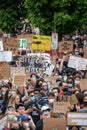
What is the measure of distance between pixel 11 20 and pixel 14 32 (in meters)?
1.23

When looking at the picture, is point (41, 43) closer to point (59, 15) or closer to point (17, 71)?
point (17, 71)

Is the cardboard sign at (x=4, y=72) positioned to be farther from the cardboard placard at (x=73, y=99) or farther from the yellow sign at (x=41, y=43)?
the cardboard placard at (x=73, y=99)

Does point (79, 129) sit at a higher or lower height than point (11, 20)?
higher

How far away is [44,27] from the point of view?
1309 inches

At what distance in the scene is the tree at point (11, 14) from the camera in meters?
38.8

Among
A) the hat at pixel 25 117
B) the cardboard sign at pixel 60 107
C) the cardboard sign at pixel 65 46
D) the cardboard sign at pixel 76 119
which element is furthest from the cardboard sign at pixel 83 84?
the cardboard sign at pixel 65 46

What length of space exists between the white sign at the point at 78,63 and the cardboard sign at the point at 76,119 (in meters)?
7.88

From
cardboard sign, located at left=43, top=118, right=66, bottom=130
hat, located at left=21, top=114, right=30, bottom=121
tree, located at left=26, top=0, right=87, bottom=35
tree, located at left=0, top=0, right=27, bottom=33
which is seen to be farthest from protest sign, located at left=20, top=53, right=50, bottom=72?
tree, located at left=0, top=0, right=27, bottom=33

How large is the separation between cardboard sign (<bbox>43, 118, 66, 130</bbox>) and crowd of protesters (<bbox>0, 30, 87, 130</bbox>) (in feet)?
0.47

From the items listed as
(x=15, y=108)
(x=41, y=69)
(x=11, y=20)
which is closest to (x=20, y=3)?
(x=11, y=20)

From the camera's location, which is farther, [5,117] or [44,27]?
[44,27]

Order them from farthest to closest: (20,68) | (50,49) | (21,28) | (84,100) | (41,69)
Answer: (21,28) → (50,49) → (41,69) → (20,68) → (84,100)

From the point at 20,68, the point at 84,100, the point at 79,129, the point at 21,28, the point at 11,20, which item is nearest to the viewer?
the point at 79,129

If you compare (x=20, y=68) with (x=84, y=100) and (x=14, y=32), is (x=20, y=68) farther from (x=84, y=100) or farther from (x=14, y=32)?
(x=14, y=32)
